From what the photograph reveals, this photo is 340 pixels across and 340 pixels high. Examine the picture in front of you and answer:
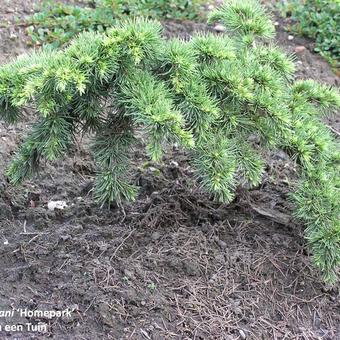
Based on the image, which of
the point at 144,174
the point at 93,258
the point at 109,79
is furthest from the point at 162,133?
the point at 144,174

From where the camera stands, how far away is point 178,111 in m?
2.95

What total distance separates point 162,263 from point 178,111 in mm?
881

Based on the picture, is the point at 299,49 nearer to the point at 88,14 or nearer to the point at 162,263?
the point at 88,14

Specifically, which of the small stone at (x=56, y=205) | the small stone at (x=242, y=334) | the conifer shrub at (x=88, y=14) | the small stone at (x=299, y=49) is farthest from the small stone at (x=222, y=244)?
the small stone at (x=299, y=49)

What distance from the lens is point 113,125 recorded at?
10.8 ft

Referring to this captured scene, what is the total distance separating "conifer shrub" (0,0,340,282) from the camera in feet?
9.78

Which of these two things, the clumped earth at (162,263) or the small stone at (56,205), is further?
the small stone at (56,205)

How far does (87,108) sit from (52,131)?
0.66 feet

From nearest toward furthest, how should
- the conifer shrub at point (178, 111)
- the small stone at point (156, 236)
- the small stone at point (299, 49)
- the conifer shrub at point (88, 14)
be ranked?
the conifer shrub at point (178, 111) < the small stone at point (156, 236) < the conifer shrub at point (88, 14) < the small stone at point (299, 49)

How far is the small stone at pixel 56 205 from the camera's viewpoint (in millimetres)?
3867

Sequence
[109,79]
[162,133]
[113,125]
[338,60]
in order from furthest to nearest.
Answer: [338,60], [113,125], [109,79], [162,133]

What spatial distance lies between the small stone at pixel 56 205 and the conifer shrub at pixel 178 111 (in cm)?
43

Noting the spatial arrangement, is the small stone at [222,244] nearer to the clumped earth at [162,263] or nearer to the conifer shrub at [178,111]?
the clumped earth at [162,263]

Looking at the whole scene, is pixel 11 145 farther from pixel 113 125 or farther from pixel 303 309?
pixel 303 309
